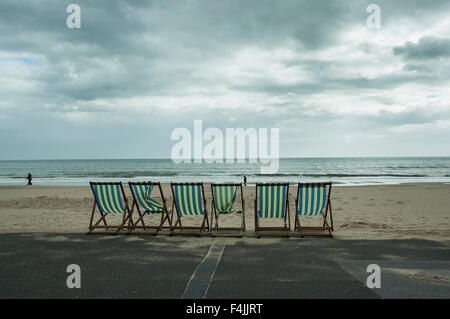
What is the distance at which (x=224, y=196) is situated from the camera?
21.2 ft

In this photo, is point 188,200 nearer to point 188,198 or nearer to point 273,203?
point 188,198

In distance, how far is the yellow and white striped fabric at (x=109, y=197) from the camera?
6.41m

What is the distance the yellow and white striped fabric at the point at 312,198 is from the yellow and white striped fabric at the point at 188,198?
191 centimetres

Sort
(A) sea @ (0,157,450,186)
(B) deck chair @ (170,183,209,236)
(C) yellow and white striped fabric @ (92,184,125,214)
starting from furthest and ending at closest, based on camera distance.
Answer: (A) sea @ (0,157,450,186) < (C) yellow and white striped fabric @ (92,184,125,214) < (B) deck chair @ (170,183,209,236)

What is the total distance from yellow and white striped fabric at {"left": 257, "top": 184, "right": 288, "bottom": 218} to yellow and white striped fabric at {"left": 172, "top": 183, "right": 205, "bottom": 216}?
119 centimetres

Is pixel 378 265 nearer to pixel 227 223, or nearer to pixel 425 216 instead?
pixel 227 223

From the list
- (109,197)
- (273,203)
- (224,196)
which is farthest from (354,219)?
(109,197)

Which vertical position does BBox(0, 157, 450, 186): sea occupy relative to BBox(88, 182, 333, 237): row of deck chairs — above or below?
below

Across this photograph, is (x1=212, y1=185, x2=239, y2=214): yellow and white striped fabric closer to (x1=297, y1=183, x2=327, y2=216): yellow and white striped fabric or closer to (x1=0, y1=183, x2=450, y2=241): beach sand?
(x1=0, y1=183, x2=450, y2=241): beach sand

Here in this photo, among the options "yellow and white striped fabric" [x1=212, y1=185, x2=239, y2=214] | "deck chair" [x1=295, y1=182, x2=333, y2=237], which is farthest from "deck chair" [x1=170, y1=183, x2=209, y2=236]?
"deck chair" [x1=295, y1=182, x2=333, y2=237]

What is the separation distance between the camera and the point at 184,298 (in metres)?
3.25

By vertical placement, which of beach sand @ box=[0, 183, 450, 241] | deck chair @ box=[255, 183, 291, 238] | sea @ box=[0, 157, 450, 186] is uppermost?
deck chair @ box=[255, 183, 291, 238]

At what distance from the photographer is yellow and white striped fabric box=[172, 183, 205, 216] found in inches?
249

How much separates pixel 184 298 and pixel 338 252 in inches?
102
